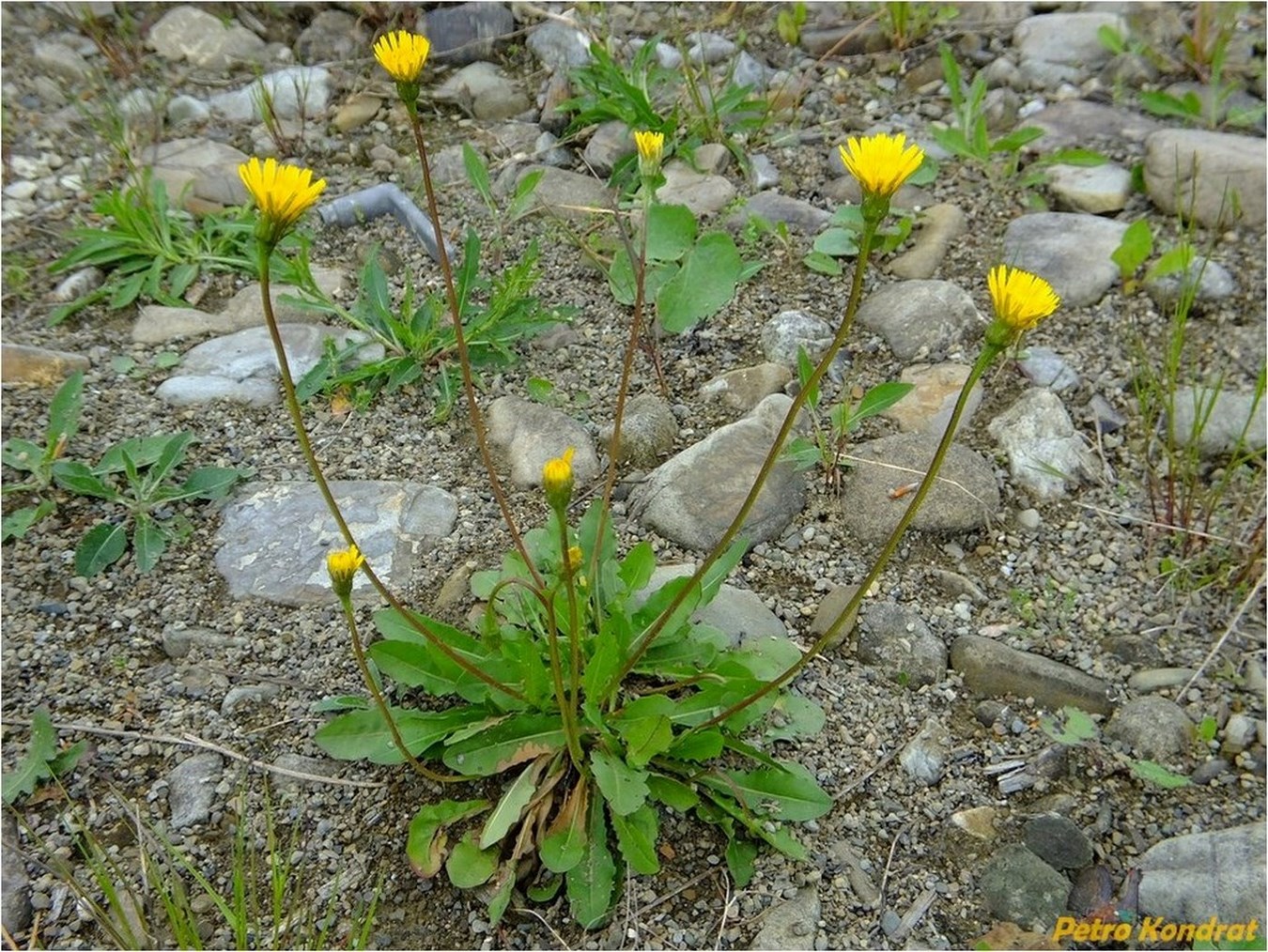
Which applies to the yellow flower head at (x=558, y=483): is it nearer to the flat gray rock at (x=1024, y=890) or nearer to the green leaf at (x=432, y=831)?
the green leaf at (x=432, y=831)

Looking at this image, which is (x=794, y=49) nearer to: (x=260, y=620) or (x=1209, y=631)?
(x=1209, y=631)

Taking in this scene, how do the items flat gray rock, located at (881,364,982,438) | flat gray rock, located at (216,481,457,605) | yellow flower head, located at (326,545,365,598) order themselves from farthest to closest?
1. flat gray rock, located at (881,364,982,438)
2. flat gray rock, located at (216,481,457,605)
3. yellow flower head, located at (326,545,365,598)

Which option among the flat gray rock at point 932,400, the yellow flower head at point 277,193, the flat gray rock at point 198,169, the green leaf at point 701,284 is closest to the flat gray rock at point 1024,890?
the flat gray rock at point 932,400

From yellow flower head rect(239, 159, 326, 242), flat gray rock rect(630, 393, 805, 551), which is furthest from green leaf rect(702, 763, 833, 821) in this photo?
yellow flower head rect(239, 159, 326, 242)

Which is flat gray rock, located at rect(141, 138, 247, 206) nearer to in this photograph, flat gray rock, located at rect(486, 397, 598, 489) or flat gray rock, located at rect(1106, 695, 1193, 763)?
flat gray rock, located at rect(486, 397, 598, 489)

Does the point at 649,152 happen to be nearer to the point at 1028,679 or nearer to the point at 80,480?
the point at 1028,679
